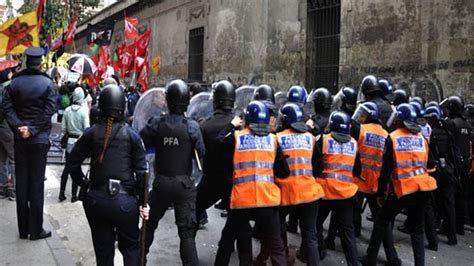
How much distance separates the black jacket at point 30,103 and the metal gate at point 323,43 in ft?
33.9

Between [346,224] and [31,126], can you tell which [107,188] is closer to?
[31,126]

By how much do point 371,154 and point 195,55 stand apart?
19.9 metres

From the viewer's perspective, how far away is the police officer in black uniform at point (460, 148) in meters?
6.99

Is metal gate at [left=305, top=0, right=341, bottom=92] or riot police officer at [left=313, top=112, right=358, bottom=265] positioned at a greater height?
metal gate at [left=305, top=0, right=341, bottom=92]

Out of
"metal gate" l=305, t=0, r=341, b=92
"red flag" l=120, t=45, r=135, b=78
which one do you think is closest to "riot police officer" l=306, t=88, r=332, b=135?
"metal gate" l=305, t=0, r=341, b=92

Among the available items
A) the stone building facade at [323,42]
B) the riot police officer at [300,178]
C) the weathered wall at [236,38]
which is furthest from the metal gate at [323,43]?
the riot police officer at [300,178]

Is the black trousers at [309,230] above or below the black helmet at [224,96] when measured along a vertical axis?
below

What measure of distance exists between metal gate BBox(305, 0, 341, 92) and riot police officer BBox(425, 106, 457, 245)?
789 cm

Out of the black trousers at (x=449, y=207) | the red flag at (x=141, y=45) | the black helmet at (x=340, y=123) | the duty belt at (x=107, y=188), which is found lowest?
the black trousers at (x=449, y=207)

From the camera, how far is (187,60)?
24969 mm

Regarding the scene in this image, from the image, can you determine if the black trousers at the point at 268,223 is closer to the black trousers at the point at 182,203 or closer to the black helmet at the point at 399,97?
the black trousers at the point at 182,203

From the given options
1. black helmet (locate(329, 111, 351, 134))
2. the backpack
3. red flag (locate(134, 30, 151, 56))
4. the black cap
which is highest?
red flag (locate(134, 30, 151, 56))

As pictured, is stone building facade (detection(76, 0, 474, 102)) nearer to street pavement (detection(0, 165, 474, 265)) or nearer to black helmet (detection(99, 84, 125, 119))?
street pavement (detection(0, 165, 474, 265))

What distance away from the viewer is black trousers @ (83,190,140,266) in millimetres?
3930
